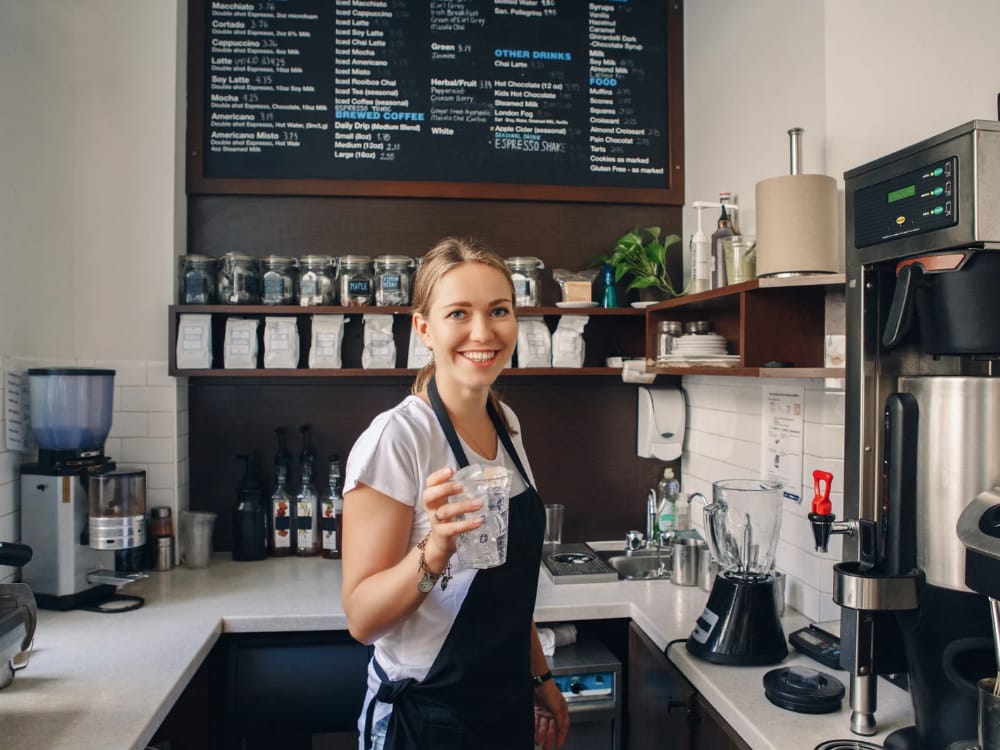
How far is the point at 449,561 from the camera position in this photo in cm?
137

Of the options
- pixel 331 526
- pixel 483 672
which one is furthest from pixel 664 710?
pixel 331 526

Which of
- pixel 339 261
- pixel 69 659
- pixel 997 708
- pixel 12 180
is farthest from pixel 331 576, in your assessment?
pixel 997 708

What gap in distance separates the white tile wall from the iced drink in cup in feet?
3.47

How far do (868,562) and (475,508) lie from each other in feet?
2.46

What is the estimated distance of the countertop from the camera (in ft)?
5.14

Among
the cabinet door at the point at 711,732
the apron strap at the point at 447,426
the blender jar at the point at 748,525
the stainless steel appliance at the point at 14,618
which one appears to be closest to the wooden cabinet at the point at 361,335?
the blender jar at the point at 748,525

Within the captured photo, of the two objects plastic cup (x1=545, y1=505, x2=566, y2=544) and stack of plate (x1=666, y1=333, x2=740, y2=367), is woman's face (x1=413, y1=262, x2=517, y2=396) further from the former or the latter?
plastic cup (x1=545, y1=505, x2=566, y2=544)

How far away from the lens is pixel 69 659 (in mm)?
1931

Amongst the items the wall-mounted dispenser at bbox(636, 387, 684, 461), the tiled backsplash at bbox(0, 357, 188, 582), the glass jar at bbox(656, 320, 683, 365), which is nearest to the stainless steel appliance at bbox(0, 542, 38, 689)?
the tiled backsplash at bbox(0, 357, 188, 582)

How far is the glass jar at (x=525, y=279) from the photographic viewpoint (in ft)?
9.69

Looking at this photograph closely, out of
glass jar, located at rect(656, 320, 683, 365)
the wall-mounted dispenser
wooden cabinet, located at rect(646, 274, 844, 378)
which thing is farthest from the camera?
the wall-mounted dispenser

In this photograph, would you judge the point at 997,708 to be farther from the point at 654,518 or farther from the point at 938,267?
the point at 654,518

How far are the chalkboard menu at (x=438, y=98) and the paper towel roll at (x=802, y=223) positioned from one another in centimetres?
A: 125

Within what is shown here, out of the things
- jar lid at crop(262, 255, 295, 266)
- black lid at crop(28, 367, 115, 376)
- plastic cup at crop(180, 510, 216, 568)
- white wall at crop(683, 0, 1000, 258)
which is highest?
white wall at crop(683, 0, 1000, 258)
